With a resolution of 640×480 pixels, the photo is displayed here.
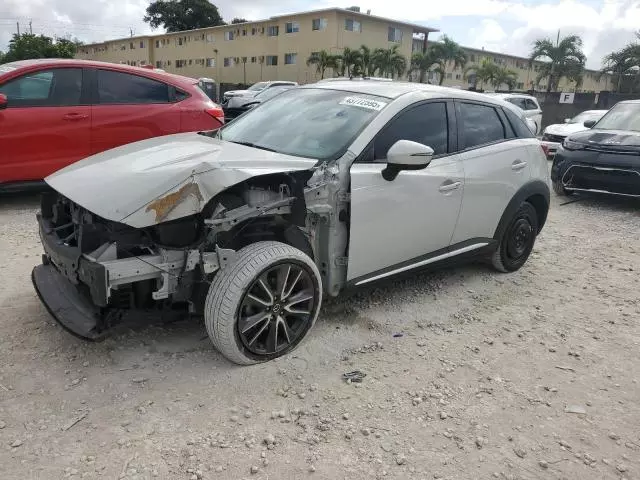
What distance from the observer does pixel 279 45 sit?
4303 centimetres

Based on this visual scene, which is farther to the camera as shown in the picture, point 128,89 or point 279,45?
point 279,45

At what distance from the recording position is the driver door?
3.37 metres

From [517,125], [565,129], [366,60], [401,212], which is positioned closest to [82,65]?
[401,212]

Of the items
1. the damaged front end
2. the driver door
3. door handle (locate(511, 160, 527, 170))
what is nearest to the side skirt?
the driver door

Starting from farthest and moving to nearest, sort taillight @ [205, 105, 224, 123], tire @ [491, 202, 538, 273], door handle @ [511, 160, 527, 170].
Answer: taillight @ [205, 105, 224, 123] < tire @ [491, 202, 538, 273] < door handle @ [511, 160, 527, 170]

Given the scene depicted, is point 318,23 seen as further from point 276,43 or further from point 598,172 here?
point 598,172

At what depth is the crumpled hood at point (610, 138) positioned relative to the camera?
7.56 m

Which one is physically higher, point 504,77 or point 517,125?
point 504,77

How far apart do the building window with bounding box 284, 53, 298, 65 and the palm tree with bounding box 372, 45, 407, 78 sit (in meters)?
6.88

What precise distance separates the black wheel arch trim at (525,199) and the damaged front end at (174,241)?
6.00 ft

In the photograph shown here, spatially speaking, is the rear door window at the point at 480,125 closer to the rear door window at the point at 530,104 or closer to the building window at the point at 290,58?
the rear door window at the point at 530,104

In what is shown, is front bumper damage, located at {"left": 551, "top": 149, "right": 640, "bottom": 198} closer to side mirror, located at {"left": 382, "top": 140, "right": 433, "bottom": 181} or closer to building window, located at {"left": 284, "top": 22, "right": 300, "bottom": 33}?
side mirror, located at {"left": 382, "top": 140, "right": 433, "bottom": 181}

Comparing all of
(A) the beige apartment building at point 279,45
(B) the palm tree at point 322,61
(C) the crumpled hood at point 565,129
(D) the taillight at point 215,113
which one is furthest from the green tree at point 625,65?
(D) the taillight at point 215,113

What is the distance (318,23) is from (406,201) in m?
39.6
